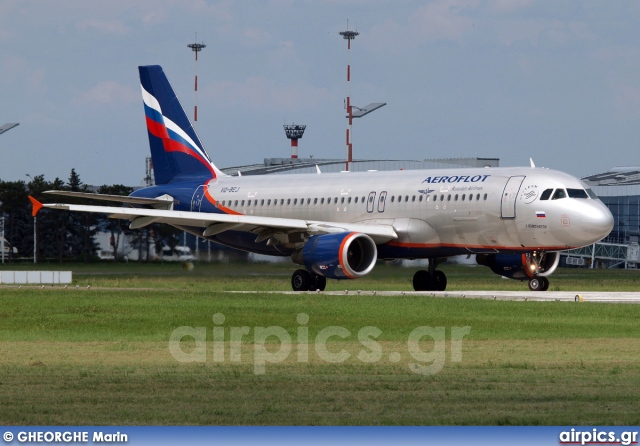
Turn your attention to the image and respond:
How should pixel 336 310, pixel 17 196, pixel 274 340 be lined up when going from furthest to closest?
1. pixel 17 196
2. pixel 336 310
3. pixel 274 340

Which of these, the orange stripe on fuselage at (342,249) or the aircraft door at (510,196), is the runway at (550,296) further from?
the aircraft door at (510,196)

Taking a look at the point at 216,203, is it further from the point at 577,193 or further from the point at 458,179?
the point at 577,193

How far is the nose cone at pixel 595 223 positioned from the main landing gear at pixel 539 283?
122 inches

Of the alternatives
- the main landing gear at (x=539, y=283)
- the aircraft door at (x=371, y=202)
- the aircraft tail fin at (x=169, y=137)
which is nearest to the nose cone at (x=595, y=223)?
the main landing gear at (x=539, y=283)

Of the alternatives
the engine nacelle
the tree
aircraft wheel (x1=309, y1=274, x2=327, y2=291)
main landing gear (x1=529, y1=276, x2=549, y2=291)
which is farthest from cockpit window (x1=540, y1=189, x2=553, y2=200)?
the tree

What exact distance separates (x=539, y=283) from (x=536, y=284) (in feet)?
0.34

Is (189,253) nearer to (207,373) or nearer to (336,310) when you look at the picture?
(336,310)

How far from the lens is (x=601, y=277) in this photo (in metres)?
56.0

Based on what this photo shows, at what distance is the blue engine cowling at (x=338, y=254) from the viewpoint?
39.0 m

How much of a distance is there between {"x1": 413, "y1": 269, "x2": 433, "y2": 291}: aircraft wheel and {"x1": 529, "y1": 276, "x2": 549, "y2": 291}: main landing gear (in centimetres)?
370

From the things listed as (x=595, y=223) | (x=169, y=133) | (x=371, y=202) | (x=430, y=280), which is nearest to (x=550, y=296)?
(x=595, y=223)

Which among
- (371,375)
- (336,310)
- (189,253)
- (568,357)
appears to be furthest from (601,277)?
(371,375)

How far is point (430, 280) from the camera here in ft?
143

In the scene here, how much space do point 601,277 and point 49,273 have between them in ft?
79.0
